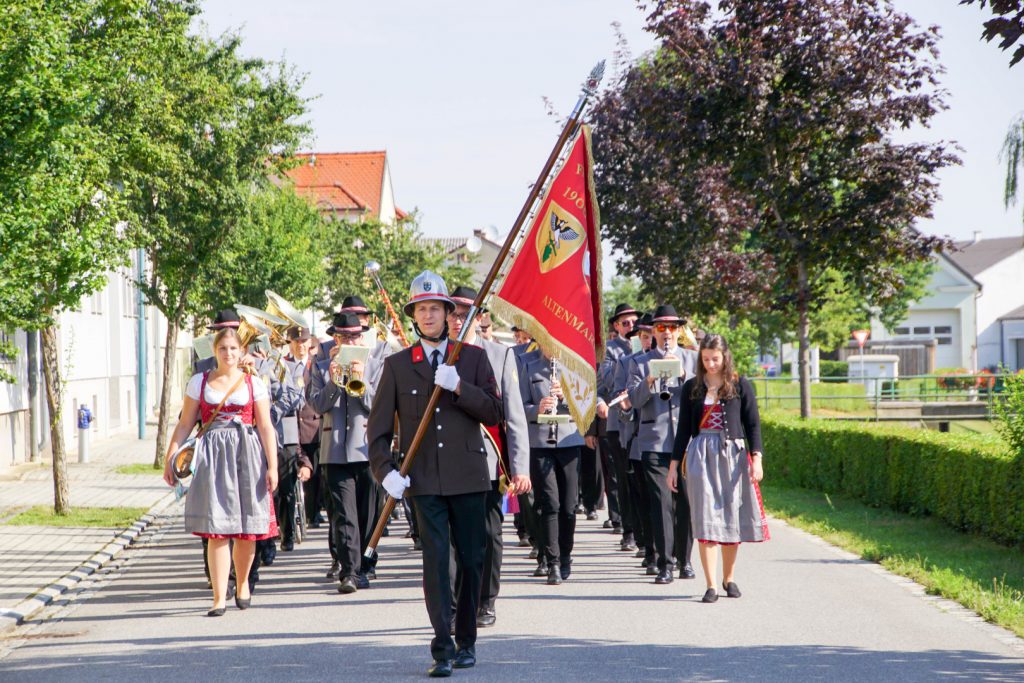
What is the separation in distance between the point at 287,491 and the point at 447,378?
20.2 ft

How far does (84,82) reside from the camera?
12.6 metres

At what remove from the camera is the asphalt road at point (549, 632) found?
6977 millimetres

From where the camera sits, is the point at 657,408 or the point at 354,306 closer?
the point at 657,408

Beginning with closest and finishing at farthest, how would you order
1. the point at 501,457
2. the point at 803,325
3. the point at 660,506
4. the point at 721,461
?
the point at 501,457 → the point at 721,461 → the point at 660,506 → the point at 803,325

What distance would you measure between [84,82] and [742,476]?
7255mm

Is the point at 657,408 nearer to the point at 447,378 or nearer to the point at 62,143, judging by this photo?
the point at 447,378

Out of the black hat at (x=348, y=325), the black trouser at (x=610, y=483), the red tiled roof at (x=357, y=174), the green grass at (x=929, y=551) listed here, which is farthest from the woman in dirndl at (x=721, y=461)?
the red tiled roof at (x=357, y=174)

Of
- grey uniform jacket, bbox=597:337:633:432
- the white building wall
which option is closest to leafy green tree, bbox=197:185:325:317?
grey uniform jacket, bbox=597:337:633:432

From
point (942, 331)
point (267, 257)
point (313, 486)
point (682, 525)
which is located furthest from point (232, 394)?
point (942, 331)

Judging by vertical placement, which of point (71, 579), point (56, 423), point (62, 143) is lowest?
point (71, 579)

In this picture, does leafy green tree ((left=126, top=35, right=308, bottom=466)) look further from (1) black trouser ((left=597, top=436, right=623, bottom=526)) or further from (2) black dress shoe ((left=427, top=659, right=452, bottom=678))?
(2) black dress shoe ((left=427, top=659, right=452, bottom=678))

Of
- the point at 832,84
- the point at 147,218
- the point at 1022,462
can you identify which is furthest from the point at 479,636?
the point at 147,218

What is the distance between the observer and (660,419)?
35.3 ft

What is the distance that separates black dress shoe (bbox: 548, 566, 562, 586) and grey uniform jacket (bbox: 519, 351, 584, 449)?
0.97 m
